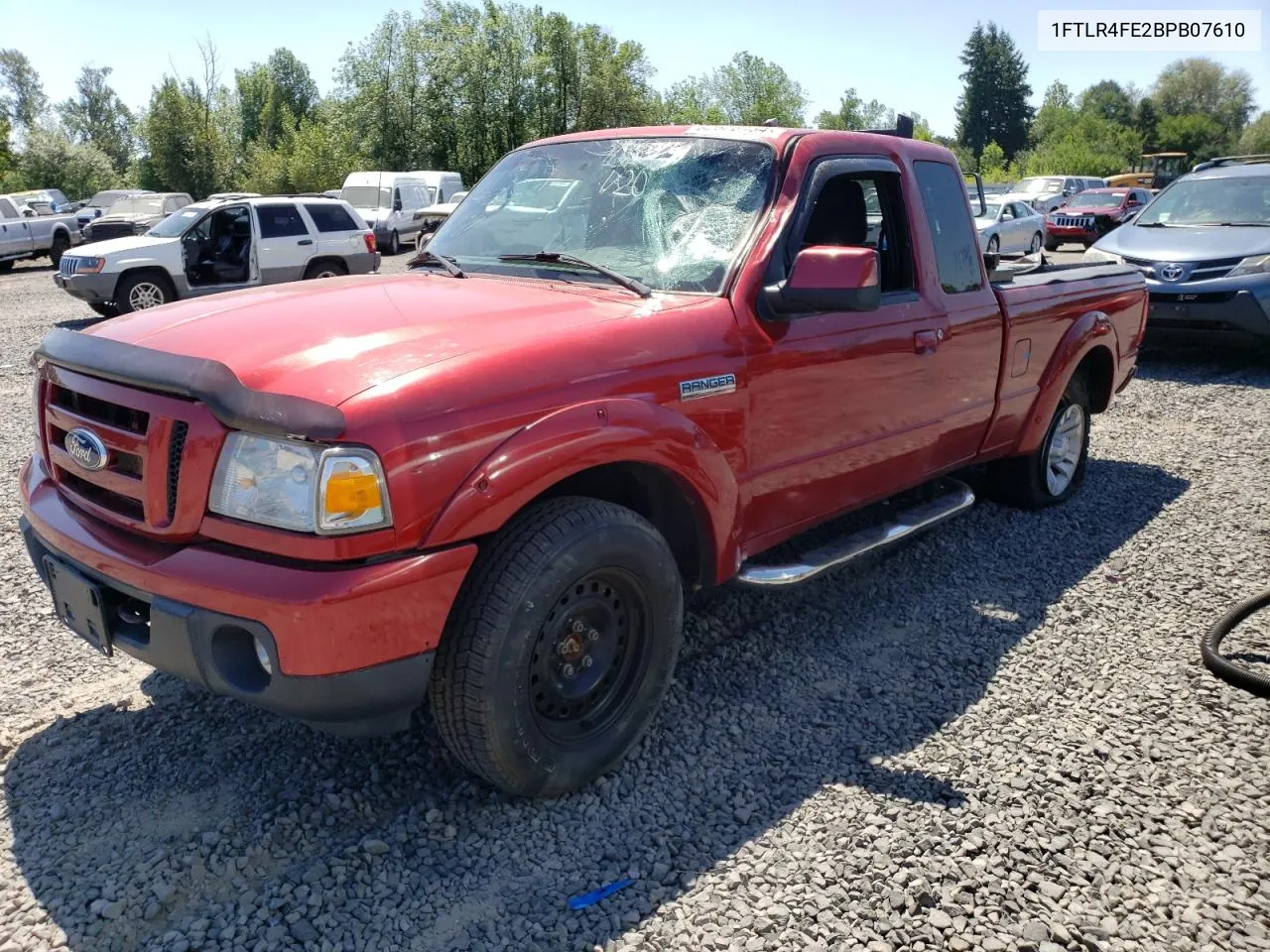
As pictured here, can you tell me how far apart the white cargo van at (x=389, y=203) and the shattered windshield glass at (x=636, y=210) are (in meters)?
20.4

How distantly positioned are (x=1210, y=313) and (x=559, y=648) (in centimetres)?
876

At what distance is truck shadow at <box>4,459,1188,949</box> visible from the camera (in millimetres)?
2496

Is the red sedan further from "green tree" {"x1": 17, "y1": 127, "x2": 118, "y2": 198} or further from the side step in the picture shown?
"green tree" {"x1": 17, "y1": 127, "x2": 118, "y2": 198}

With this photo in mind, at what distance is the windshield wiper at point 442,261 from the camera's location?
12.3ft

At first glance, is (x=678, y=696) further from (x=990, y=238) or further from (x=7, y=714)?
(x=990, y=238)

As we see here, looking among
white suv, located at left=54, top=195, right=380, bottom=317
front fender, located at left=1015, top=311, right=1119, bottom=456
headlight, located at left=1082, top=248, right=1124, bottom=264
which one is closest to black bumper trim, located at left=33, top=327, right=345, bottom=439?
front fender, located at left=1015, top=311, right=1119, bottom=456

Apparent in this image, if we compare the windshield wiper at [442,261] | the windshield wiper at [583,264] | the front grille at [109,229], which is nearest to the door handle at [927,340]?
the windshield wiper at [583,264]

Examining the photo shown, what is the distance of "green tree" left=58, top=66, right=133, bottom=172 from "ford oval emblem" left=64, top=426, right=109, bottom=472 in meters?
101

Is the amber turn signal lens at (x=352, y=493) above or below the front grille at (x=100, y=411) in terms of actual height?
below

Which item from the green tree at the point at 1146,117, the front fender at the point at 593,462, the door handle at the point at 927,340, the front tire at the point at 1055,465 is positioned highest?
the green tree at the point at 1146,117

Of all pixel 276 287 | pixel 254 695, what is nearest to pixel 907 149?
pixel 276 287

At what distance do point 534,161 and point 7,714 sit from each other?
2.84 metres

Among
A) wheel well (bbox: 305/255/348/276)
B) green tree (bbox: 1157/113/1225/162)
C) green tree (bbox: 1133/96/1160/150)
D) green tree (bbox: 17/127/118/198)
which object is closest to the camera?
wheel well (bbox: 305/255/348/276)

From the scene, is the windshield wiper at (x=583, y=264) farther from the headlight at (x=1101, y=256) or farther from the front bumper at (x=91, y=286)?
the front bumper at (x=91, y=286)
